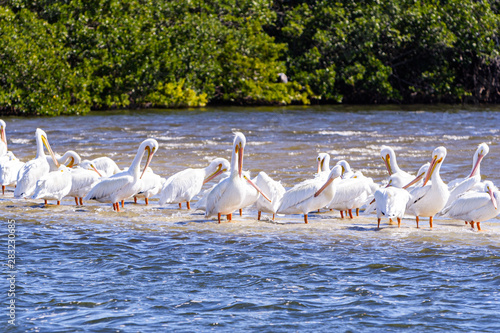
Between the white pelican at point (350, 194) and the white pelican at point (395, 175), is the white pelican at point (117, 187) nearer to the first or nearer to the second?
the white pelican at point (350, 194)

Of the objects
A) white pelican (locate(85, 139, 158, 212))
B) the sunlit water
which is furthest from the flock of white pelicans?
the sunlit water

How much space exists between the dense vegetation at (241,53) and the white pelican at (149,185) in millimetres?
15034

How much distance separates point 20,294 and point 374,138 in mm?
13635

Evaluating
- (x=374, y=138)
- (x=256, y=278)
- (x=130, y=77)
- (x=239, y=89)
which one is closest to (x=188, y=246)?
A: (x=256, y=278)

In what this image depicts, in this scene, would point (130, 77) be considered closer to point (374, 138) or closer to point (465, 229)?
point (374, 138)

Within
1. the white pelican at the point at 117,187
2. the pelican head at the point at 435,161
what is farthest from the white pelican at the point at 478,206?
the white pelican at the point at 117,187

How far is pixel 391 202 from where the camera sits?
7605 millimetres

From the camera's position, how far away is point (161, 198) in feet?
29.3

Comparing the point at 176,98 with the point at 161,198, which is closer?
the point at 161,198

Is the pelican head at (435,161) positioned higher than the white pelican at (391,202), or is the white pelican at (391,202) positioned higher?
the pelican head at (435,161)

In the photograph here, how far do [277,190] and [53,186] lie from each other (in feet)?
9.21

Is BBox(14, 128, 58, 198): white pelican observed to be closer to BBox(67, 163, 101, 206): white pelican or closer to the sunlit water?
the sunlit water

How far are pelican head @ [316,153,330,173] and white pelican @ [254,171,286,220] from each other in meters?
1.40

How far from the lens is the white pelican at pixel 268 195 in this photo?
27.6 feet
